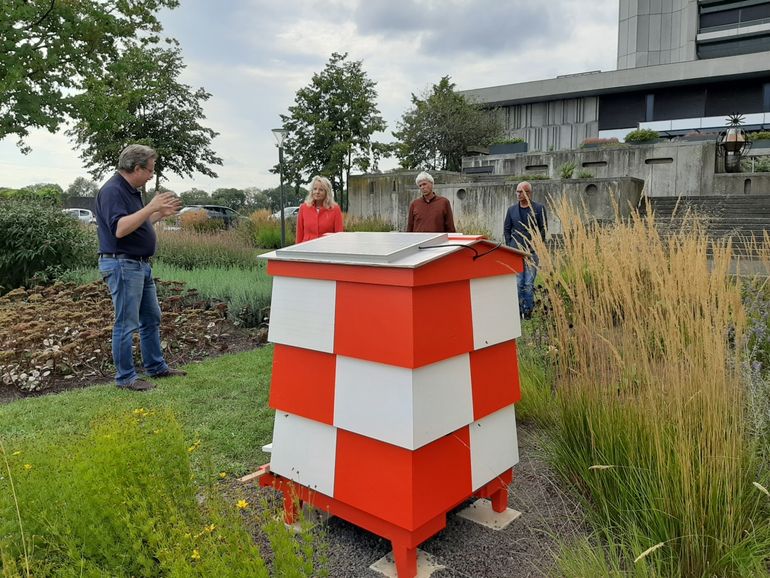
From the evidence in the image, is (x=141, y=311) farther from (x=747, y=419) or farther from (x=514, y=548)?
(x=747, y=419)

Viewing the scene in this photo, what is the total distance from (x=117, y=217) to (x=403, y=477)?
3.37 metres

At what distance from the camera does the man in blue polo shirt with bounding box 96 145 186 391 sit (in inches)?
168

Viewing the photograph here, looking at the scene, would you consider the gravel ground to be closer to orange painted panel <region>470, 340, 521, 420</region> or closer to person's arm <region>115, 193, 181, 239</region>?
orange painted panel <region>470, 340, 521, 420</region>

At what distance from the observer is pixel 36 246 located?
9.36 meters

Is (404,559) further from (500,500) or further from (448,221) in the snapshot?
(448,221)

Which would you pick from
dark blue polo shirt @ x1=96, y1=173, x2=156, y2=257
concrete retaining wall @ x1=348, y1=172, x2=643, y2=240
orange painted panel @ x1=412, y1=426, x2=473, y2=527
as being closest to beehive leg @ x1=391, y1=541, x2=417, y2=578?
orange painted panel @ x1=412, y1=426, x2=473, y2=527

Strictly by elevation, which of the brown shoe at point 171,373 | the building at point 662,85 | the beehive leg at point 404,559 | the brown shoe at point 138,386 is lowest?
the brown shoe at point 171,373

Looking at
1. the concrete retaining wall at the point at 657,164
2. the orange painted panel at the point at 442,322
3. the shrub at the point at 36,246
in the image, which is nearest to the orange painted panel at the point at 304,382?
the orange painted panel at the point at 442,322

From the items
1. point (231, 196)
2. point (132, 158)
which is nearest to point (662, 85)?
point (231, 196)

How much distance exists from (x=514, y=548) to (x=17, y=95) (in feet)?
48.7

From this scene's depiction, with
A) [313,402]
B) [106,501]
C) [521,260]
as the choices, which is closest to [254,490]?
[313,402]

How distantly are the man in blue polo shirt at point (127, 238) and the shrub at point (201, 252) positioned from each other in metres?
6.13

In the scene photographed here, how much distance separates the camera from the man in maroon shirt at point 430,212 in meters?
6.52

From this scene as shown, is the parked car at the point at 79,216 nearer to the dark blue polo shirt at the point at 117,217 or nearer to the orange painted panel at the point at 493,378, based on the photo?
the dark blue polo shirt at the point at 117,217
